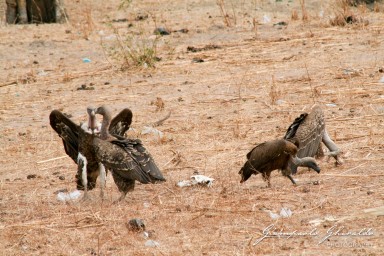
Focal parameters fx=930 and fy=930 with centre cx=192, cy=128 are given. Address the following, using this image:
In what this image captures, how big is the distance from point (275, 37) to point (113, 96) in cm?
381

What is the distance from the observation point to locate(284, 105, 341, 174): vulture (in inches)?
345

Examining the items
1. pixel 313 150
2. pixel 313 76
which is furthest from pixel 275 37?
pixel 313 150

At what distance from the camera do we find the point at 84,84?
13422 mm

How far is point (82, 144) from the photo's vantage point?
8.83 metres

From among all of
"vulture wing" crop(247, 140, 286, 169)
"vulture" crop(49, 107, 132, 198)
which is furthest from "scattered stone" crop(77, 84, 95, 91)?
"vulture wing" crop(247, 140, 286, 169)

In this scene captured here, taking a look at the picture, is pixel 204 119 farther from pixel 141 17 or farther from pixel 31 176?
pixel 141 17

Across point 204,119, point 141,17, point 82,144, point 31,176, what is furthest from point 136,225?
point 141,17

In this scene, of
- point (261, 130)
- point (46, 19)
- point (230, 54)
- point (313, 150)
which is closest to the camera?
point (313, 150)

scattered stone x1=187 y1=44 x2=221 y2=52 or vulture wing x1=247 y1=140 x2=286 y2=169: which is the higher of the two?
vulture wing x1=247 y1=140 x2=286 y2=169

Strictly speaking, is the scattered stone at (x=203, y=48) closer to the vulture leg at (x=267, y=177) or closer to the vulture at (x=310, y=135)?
the vulture at (x=310, y=135)

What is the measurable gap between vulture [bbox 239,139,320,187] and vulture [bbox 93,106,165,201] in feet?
2.65

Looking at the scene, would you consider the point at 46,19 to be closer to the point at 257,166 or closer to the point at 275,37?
the point at 275,37

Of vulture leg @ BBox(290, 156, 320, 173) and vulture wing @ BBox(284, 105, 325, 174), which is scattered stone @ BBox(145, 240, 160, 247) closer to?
vulture leg @ BBox(290, 156, 320, 173)

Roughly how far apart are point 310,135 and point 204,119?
106 inches
